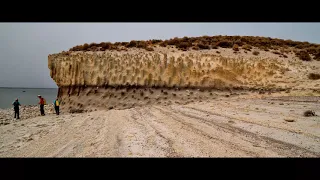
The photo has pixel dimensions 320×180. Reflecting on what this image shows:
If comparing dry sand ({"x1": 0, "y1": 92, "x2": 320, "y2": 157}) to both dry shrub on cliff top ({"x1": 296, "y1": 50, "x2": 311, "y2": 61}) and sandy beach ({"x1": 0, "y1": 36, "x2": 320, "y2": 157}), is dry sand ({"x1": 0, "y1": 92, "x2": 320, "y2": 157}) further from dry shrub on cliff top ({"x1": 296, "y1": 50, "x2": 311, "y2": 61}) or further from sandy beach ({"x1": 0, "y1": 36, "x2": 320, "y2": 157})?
dry shrub on cliff top ({"x1": 296, "y1": 50, "x2": 311, "y2": 61})

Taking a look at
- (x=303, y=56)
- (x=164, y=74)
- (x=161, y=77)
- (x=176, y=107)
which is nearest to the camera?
(x=176, y=107)

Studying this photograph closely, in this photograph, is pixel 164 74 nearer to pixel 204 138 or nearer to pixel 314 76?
pixel 314 76

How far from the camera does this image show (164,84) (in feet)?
64.1

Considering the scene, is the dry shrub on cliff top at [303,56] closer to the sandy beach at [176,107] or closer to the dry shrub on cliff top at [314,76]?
the sandy beach at [176,107]

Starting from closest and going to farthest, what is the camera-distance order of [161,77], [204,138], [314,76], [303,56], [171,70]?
[204,138] → [314,76] → [161,77] → [171,70] → [303,56]

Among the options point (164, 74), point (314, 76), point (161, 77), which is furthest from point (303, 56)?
point (161, 77)

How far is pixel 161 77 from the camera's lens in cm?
Result: 1994

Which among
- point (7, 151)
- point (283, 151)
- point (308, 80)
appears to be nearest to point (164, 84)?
point (308, 80)

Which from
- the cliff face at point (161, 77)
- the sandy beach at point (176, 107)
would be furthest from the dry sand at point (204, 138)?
the cliff face at point (161, 77)

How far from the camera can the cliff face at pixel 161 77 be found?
61.7 feet
